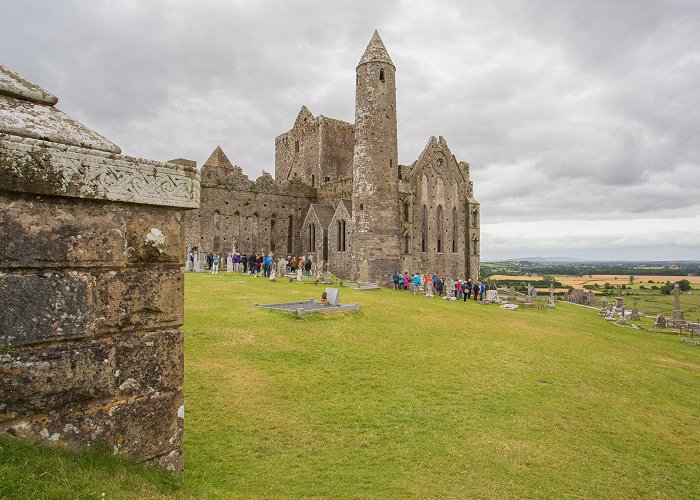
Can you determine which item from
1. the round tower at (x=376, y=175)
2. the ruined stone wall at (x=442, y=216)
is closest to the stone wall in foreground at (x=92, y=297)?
the round tower at (x=376, y=175)

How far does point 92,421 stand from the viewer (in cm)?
345

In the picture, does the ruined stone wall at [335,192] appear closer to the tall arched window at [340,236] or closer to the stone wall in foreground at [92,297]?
the tall arched window at [340,236]

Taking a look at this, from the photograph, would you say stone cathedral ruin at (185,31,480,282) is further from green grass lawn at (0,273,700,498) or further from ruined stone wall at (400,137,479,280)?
green grass lawn at (0,273,700,498)

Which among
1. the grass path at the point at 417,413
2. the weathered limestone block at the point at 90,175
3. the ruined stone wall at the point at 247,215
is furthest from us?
the ruined stone wall at the point at 247,215

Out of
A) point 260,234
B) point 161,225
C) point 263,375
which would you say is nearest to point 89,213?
point 161,225

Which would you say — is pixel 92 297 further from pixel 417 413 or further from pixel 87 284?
pixel 417 413

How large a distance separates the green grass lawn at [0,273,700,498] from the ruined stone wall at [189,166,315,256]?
22.8 meters

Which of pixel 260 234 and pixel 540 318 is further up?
pixel 260 234

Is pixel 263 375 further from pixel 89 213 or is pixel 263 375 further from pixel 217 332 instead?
pixel 89 213

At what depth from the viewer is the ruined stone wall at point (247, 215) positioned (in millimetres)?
35688

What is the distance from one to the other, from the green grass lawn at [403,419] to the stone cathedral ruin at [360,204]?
1814 centimetres

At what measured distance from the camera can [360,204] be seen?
3189 centimetres

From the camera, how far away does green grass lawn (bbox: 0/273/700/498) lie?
5.14 m

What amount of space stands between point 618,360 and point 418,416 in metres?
9.60
